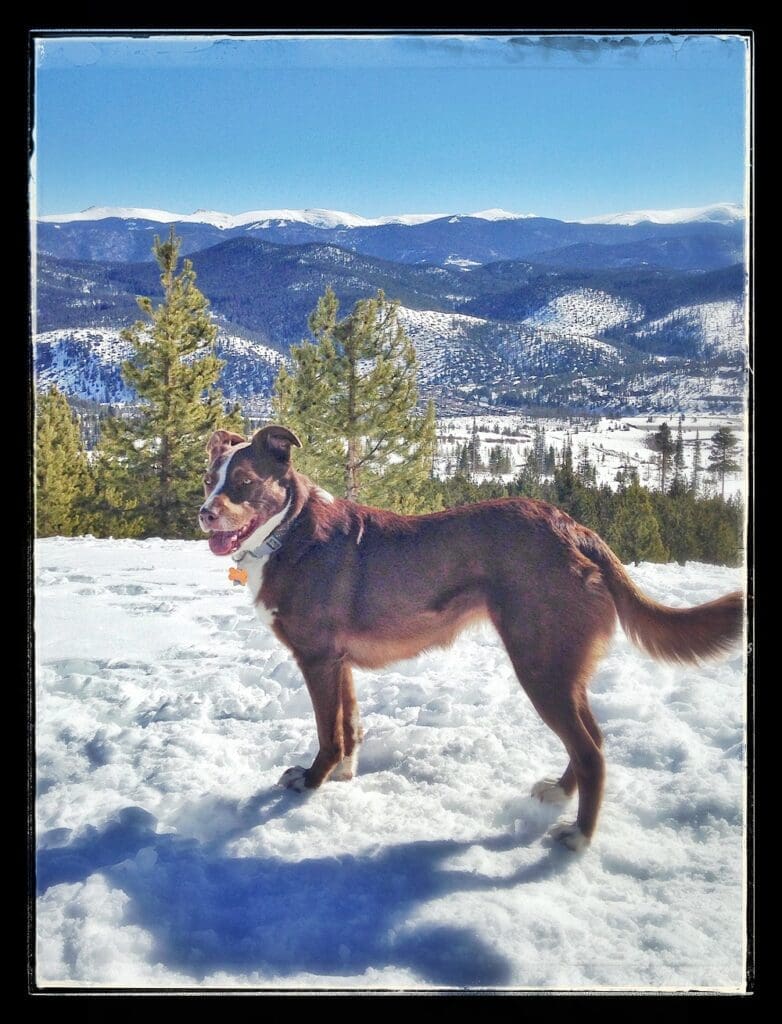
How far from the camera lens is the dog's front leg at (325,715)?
2461 mm

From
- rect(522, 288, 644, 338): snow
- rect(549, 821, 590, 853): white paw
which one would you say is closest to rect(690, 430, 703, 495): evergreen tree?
rect(522, 288, 644, 338): snow

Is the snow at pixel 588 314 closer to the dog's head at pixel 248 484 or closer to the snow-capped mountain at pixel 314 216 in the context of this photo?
the snow-capped mountain at pixel 314 216

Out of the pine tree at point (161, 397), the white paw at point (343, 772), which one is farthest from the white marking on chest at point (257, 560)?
the white paw at point (343, 772)

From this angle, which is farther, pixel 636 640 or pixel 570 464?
pixel 570 464

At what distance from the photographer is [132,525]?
2703 millimetres

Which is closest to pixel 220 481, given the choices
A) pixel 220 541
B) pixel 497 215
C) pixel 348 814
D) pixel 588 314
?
pixel 220 541

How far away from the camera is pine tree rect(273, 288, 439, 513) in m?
2.62

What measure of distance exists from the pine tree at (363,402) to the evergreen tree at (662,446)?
76 centimetres

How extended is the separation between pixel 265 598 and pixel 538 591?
0.86 m

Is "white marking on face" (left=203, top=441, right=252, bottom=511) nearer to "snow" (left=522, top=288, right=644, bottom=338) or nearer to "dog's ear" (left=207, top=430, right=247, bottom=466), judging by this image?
"dog's ear" (left=207, top=430, right=247, bottom=466)

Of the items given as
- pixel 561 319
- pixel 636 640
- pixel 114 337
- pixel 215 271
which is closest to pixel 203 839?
pixel 636 640

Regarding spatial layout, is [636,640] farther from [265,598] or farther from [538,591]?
[265,598]

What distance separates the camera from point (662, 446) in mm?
2670

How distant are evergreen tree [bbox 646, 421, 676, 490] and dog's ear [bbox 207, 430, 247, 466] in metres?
1.40
